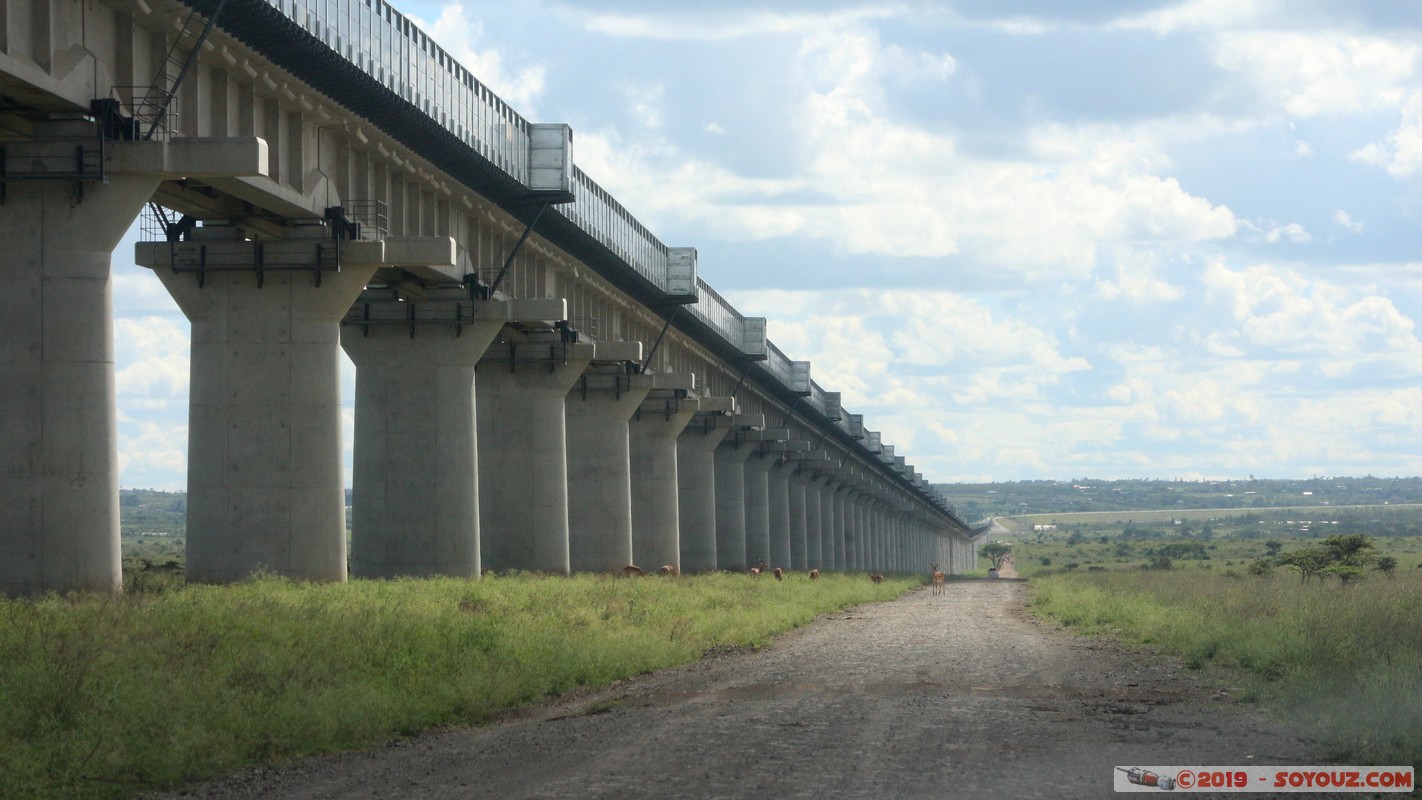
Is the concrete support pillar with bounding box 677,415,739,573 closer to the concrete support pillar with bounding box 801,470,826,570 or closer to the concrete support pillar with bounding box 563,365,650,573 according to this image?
the concrete support pillar with bounding box 563,365,650,573

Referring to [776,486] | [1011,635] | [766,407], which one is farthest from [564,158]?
[776,486]

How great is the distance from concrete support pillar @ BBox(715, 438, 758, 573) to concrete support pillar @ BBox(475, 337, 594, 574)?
36.6m

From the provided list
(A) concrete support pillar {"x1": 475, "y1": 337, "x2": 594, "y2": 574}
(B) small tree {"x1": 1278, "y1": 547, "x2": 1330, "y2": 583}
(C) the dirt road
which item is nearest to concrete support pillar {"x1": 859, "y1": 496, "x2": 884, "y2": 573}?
(B) small tree {"x1": 1278, "y1": 547, "x2": 1330, "y2": 583}

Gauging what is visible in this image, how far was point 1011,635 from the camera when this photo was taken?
31516mm

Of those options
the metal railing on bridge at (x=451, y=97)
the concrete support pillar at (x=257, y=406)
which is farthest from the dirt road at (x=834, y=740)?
the metal railing on bridge at (x=451, y=97)

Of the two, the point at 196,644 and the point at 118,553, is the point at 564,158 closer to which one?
the point at 118,553

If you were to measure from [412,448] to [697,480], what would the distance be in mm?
40518

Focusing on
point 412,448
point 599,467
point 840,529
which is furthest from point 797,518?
point 412,448

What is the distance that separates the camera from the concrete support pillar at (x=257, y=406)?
101 ft

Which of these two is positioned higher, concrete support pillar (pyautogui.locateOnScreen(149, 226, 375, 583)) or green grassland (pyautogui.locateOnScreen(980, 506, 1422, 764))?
concrete support pillar (pyautogui.locateOnScreen(149, 226, 375, 583))

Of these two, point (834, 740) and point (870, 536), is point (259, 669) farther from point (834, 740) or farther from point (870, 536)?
point (870, 536)

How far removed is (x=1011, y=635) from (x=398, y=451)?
50.3 feet

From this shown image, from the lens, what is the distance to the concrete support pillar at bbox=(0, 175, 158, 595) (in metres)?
22.7

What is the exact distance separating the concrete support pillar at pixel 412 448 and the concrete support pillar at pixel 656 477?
92.3ft
